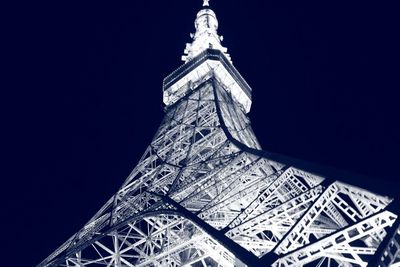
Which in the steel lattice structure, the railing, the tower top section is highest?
the tower top section

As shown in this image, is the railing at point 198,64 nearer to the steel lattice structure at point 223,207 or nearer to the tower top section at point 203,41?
the steel lattice structure at point 223,207

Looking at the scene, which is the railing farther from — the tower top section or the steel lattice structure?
the tower top section

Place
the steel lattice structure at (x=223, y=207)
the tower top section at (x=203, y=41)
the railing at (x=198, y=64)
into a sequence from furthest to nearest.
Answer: the tower top section at (x=203, y=41), the railing at (x=198, y=64), the steel lattice structure at (x=223, y=207)

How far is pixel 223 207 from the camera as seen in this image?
11.8 m

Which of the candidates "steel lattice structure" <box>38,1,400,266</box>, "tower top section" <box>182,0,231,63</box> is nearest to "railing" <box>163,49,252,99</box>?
"steel lattice structure" <box>38,1,400,266</box>

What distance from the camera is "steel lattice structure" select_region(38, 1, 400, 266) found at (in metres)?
6.96

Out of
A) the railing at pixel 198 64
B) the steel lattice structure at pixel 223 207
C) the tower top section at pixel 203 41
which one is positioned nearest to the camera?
the steel lattice structure at pixel 223 207

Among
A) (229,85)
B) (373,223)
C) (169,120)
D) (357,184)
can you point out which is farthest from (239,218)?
(229,85)

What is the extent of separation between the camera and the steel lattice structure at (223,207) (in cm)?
696

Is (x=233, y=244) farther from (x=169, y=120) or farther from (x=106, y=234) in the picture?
(x=169, y=120)

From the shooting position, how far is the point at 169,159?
58.3 ft

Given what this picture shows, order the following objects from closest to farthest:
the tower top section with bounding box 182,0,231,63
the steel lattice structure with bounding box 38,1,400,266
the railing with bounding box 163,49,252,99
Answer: the steel lattice structure with bounding box 38,1,400,266 → the railing with bounding box 163,49,252,99 → the tower top section with bounding box 182,0,231,63

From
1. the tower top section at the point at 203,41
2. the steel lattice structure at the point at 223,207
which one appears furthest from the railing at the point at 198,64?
the tower top section at the point at 203,41

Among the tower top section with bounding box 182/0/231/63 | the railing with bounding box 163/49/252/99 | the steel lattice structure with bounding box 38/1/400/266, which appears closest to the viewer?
the steel lattice structure with bounding box 38/1/400/266
